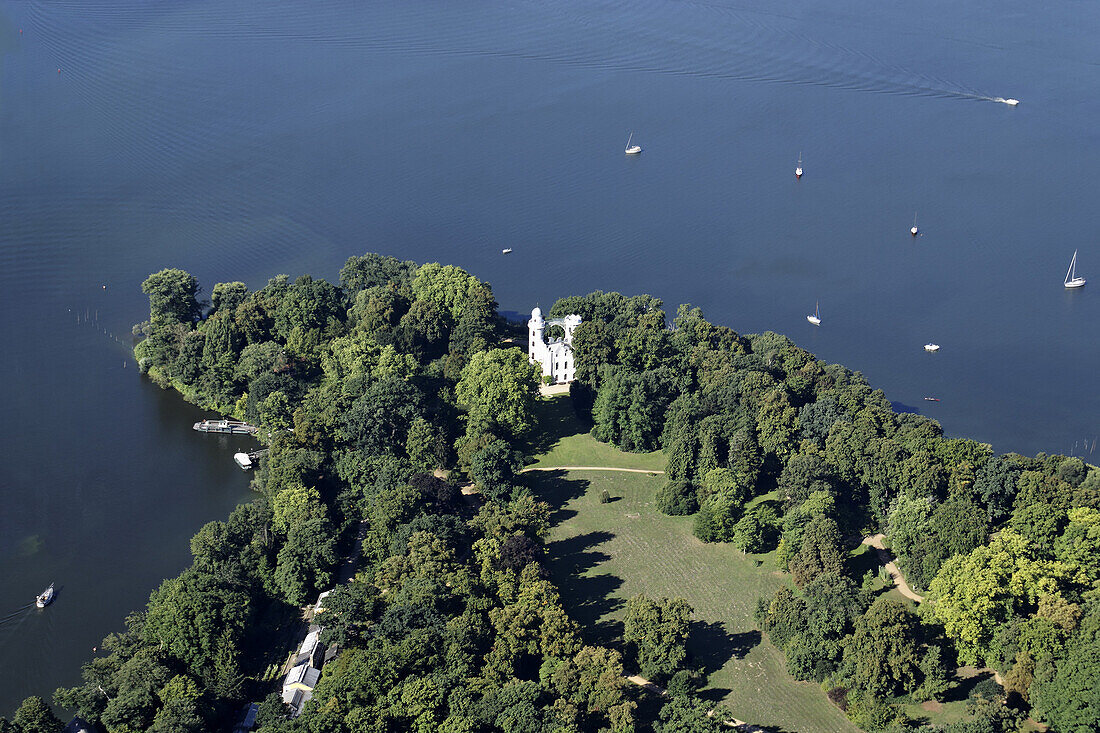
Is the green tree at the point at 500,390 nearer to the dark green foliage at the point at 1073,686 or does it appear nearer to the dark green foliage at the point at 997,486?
the dark green foliage at the point at 997,486

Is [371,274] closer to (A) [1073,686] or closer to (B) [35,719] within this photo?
(B) [35,719]

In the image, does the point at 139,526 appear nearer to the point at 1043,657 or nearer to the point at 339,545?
the point at 339,545

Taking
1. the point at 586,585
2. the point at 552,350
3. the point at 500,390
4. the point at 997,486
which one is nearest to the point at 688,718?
the point at 586,585

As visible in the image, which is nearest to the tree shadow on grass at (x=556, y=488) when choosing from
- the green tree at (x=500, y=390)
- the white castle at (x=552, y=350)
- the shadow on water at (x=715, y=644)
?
the green tree at (x=500, y=390)

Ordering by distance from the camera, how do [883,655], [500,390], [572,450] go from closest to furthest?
[883,655]
[500,390]
[572,450]

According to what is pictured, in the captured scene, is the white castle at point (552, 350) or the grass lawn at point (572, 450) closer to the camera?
the grass lawn at point (572, 450)

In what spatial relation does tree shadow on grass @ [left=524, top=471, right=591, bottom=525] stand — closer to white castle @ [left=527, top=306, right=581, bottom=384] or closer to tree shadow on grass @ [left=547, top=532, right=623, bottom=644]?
tree shadow on grass @ [left=547, top=532, right=623, bottom=644]
